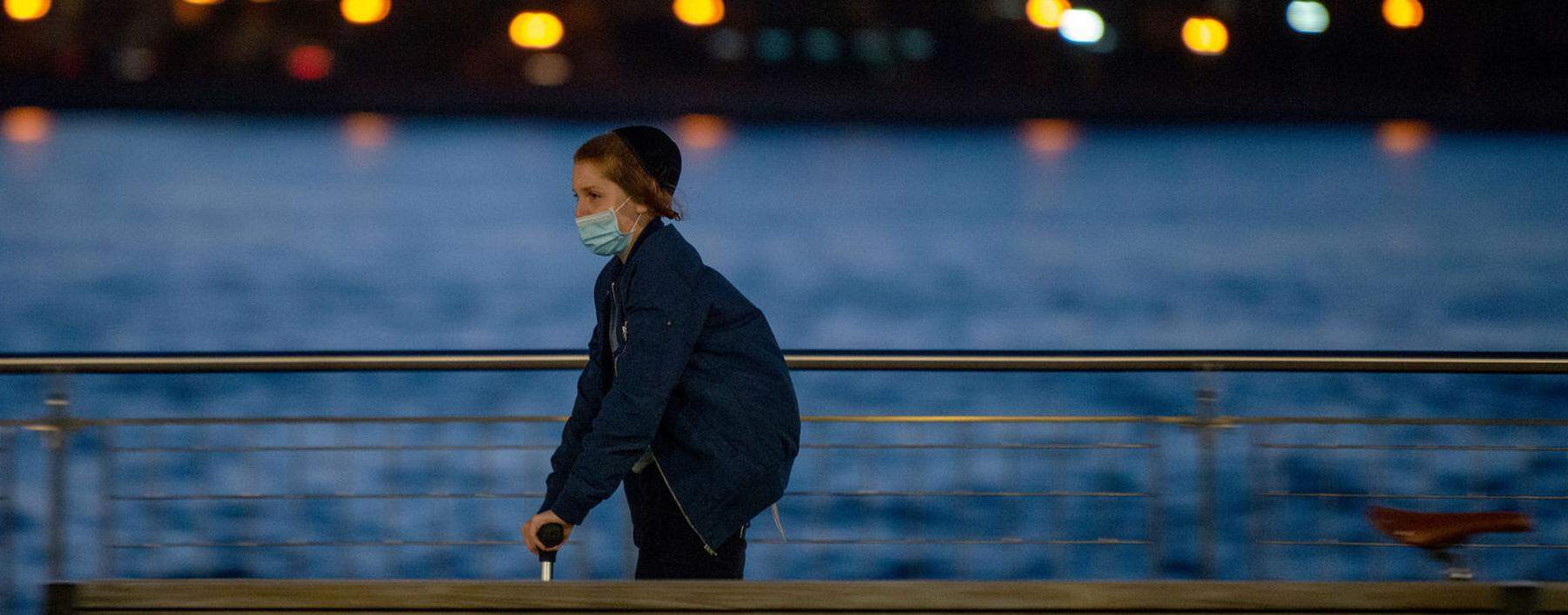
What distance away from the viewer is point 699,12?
8644 centimetres

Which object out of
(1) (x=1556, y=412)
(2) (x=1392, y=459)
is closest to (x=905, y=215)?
(1) (x=1556, y=412)

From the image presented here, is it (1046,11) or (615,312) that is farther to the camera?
(1046,11)

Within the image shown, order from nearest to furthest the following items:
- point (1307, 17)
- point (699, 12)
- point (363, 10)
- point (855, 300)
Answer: point (855, 300)
point (699, 12)
point (363, 10)
point (1307, 17)

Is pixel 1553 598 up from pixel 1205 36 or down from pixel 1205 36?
down

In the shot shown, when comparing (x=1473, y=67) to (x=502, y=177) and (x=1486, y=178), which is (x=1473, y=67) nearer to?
(x=1486, y=178)

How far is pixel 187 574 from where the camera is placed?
7.66 m

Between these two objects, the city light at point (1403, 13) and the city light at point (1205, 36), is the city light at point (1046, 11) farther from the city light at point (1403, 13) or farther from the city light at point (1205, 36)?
the city light at point (1403, 13)

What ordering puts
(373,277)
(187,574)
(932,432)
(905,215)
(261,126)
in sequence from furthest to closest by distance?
(261,126)
(905,215)
(373,277)
(932,432)
(187,574)

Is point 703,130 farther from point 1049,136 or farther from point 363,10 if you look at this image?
point 1049,136

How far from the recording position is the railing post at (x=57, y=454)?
13.9 feet

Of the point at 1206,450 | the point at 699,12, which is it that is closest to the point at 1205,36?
the point at 699,12

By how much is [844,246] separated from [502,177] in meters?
23.3

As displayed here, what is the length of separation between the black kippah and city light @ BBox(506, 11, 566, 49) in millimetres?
83072

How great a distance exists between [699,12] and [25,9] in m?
32.9
